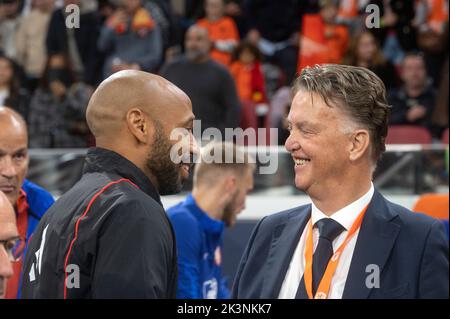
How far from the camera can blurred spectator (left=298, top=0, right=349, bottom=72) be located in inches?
316

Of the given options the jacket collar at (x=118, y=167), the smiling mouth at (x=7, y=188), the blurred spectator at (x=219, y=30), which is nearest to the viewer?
the jacket collar at (x=118, y=167)

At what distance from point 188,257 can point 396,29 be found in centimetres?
465

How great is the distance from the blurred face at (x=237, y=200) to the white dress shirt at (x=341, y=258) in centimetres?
227

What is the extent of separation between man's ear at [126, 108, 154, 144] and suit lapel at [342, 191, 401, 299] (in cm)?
64

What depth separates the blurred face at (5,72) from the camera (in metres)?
8.03

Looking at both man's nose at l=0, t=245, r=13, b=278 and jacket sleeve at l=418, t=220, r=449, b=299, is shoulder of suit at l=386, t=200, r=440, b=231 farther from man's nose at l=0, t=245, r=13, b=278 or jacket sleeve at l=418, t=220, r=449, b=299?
man's nose at l=0, t=245, r=13, b=278

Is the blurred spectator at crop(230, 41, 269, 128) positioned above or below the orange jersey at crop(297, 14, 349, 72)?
below

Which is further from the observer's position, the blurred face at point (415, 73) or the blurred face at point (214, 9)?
the blurred face at point (214, 9)

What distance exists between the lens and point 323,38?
813 centimetres

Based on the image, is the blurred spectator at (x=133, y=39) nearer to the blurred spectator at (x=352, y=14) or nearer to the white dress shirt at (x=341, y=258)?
the blurred spectator at (x=352, y=14)

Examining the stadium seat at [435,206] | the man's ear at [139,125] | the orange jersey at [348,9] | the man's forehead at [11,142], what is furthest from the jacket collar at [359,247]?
the orange jersey at [348,9]

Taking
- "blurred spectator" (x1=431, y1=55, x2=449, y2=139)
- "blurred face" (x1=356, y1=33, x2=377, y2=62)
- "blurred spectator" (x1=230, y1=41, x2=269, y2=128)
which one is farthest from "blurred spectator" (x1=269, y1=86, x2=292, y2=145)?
"blurred spectator" (x1=431, y1=55, x2=449, y2=139)
